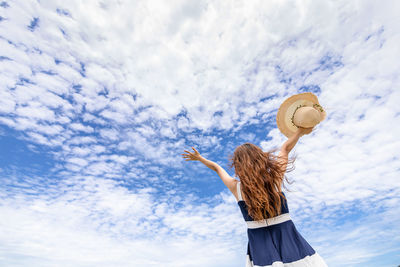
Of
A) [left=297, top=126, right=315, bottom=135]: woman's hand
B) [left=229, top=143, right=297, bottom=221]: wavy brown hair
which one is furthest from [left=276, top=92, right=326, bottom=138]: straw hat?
[left=229, top=143, right=297, bottom=221]: wavy brown hair

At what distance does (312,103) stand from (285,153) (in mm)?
1404

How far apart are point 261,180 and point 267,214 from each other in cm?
50

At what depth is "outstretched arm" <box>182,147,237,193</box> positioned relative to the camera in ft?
→ 13.5

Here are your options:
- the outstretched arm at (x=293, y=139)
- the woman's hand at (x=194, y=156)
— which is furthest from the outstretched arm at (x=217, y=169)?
the outstretched arm at (x=293, y=139)

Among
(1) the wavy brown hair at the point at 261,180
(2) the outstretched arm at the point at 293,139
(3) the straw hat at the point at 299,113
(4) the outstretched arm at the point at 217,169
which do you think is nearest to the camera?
(1) the wavy brown hair at the point at 261,180

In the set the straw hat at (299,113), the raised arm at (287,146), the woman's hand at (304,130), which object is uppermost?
the straw hat at (299,113)

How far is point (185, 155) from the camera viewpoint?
16.3 ft

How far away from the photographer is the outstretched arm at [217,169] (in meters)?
4.11

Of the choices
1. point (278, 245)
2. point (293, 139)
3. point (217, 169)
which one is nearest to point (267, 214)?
point (278, 245)

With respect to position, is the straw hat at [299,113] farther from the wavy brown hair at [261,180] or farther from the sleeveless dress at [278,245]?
the sleeveless dress at [278,245]

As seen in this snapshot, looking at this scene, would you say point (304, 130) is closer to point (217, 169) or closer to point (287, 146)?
point (287, 146)

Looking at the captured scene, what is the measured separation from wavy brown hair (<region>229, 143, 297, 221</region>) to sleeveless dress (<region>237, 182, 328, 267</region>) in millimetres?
131

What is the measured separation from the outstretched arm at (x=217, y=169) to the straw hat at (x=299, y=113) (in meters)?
1.67

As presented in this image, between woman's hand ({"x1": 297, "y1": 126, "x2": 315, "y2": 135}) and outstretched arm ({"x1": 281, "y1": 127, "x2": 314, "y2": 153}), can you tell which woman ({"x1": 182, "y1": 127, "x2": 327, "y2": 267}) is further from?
woman's hand ({"x1": 297, "y1": 126, "x2": 315, "y2": 135})
